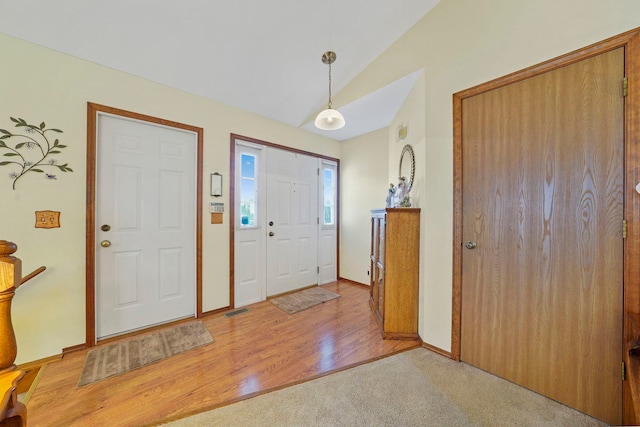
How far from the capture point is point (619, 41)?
1354mm

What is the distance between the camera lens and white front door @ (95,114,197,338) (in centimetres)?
221

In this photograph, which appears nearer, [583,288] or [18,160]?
[583,288]

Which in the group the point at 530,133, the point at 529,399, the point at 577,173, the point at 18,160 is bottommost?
the point at 529,399

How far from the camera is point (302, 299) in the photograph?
10.8ft

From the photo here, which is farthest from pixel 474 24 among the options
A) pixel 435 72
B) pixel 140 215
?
pixel 140 215

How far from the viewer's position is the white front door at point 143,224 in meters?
2.21

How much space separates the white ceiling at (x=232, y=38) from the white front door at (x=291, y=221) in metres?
0.88

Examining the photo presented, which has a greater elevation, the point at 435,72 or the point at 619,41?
the point at 435,72

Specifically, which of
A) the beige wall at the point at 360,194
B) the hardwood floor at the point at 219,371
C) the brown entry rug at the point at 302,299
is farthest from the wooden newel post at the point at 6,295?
the beige wall at the point at 360,194

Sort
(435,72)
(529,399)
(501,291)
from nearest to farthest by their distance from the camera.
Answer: (529,399), (501,291), (435,72)

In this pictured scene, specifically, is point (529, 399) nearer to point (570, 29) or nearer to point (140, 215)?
point (570, 29)

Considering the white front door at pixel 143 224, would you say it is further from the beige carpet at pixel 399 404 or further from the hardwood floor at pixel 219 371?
the beige carpet at pixel 399 404

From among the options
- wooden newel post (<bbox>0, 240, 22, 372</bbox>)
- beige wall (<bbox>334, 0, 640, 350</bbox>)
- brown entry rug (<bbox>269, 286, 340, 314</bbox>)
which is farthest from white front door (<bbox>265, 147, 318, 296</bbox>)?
wooden newel post (<bbox>0, 240, 22, 372</bbox>)

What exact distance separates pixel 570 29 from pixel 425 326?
2.31 meters
